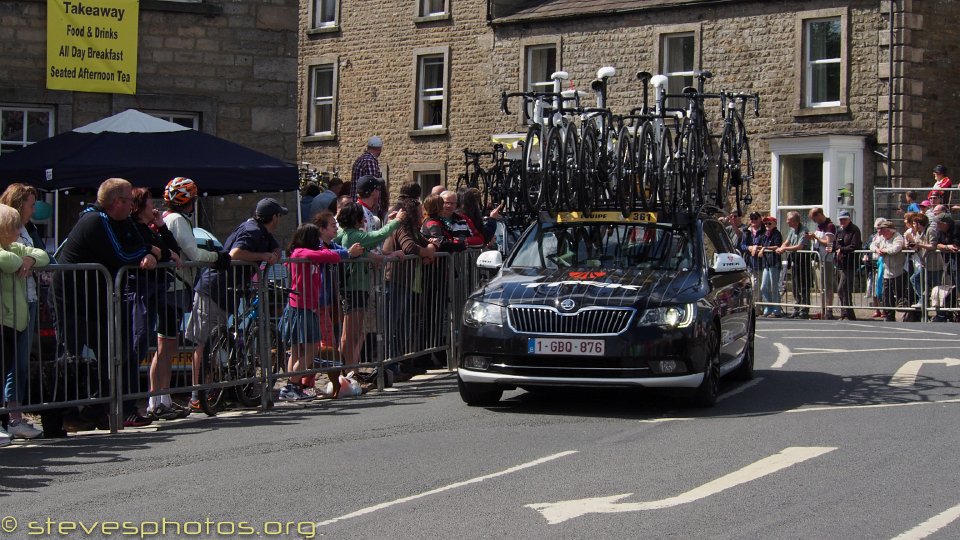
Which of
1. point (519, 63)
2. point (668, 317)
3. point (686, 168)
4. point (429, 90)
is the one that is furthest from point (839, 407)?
point (429, 90)

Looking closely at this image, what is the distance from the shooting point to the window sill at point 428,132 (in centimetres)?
4244

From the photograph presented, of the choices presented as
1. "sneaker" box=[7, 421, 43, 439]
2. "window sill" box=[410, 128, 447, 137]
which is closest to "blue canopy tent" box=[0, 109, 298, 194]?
"sneaker" box=[7, 421, 43, 439]

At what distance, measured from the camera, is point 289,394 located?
13414 mm

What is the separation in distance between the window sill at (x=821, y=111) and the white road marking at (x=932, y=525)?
91.1 feet

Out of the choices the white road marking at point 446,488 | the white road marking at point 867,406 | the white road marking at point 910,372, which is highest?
the white road marking at point 910,372

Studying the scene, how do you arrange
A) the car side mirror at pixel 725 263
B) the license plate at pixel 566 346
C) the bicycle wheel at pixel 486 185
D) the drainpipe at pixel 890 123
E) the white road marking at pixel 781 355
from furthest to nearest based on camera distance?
the drainpipe at pixel 890 123 < the bicycle wheel at pixel 486 185 < the white road marking at pixel 781 355 < the car side mirror at pixel 725 263 < the license plate at pixel 566 346

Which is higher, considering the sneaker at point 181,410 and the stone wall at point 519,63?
the stone wall at point 519,63

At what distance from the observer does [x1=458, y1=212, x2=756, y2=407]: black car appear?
38.3 feet

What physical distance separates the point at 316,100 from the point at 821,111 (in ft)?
55.2

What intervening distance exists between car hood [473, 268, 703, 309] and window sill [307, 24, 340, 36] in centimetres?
3336

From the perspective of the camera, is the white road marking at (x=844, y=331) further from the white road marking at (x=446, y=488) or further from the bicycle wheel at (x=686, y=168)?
the white road marking at (x=446, y=488)

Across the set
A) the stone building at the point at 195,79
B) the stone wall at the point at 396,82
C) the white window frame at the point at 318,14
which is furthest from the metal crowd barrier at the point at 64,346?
the white window frame at the point at 318,14

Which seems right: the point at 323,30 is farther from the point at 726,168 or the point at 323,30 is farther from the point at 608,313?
the point at 608,313

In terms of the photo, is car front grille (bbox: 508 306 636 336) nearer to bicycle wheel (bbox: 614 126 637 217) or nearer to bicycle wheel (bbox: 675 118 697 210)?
bicycle wheel (bbox: 614 126 637 217)
